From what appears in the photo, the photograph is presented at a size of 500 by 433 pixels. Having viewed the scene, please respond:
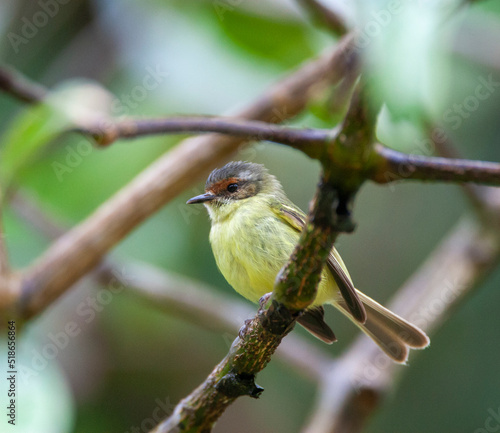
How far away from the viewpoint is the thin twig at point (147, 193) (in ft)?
8.71

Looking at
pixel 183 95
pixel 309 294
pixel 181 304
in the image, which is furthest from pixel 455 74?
pixel 309 294

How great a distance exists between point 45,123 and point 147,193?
0.56m

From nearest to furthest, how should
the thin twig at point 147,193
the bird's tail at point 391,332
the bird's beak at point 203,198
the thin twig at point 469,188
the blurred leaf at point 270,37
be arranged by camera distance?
the bird's tail at point 391,332 < the thin twig at point 147,193 < the bird's beak at point 203,198 < the thin twig at point 469,188 < the blurred leaf at point 270,37

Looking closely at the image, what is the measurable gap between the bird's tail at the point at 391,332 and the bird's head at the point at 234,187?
0.74 metres

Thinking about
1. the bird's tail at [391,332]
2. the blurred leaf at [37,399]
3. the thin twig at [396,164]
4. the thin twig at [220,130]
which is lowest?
the blurred leaf at [37,399]

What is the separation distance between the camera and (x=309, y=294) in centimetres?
131

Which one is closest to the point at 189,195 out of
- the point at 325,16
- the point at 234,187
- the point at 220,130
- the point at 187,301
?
the point at 187,301

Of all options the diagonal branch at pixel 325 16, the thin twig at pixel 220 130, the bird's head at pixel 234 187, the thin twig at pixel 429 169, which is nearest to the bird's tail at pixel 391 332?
the bird's head at pixel 234 187

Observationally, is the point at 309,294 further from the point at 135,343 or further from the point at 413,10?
the point at 135,343

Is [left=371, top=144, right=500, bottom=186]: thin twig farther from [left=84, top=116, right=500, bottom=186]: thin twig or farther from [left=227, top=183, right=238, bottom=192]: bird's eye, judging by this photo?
[left=227, top=183, right=238, bottom=192]: bird's eye

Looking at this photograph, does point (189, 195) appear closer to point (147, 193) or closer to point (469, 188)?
point (147, 193)

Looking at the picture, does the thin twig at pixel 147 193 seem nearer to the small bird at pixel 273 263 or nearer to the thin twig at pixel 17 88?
the small bird at pixel 273 263

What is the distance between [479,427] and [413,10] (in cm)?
402

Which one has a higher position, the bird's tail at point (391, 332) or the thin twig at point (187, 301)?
the bird's tail at point (391, 332)
